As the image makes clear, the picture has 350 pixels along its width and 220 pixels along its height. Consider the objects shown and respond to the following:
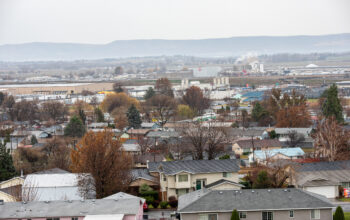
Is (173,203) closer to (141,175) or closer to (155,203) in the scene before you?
(155,203)

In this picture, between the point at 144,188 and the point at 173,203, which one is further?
the point at 144,188

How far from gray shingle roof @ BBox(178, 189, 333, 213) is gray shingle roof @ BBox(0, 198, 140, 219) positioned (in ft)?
6.50

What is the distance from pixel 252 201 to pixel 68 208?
259 inches

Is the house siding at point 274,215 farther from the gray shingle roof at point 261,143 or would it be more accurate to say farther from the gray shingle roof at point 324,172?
the gray shingle roof at point 261,143

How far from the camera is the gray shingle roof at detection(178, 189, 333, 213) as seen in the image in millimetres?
21750

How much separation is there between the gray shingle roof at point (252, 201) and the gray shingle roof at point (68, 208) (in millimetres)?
1980

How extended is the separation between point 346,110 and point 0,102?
45.3 metres

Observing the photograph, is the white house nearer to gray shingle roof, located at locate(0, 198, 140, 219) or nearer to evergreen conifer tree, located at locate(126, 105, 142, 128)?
gray shingle roof, located at locate(0, 198, 140, 219)

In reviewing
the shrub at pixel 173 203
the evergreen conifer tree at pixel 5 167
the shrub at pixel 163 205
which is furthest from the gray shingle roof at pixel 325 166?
the evergreen conifer tree at pixel 5 167

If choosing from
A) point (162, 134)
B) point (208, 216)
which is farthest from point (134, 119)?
point (208, 216)

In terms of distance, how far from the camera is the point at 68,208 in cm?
2234

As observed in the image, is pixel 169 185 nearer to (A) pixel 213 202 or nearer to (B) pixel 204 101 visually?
(A) pixel 213 202

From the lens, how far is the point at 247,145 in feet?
138

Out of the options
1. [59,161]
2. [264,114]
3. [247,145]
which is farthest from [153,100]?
[59,161]
